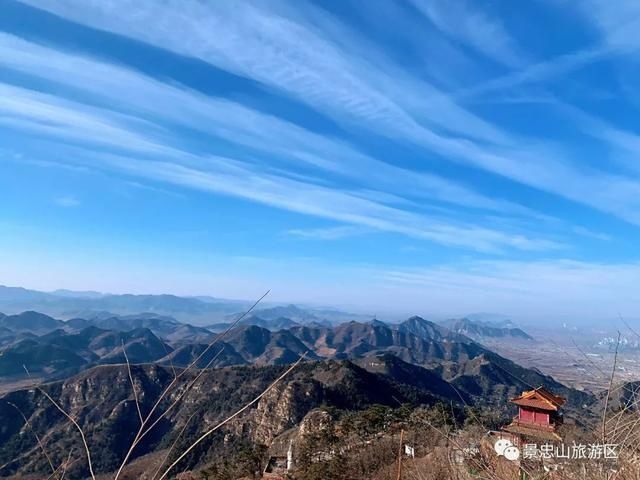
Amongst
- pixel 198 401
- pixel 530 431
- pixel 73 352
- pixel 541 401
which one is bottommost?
pixel 73 352

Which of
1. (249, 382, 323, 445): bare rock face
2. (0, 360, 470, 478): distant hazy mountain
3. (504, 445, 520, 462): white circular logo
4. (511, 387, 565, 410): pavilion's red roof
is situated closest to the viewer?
(504, 445, 520, 462): white circular logo

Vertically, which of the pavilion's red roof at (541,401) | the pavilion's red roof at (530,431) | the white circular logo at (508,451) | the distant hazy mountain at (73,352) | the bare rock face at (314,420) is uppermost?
the white circular logo at (508,451)

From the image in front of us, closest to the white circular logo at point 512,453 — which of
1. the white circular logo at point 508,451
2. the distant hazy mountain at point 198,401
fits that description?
the white circular logo at point 508,451

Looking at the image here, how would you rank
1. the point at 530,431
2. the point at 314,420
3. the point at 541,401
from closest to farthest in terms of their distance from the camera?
1. the point at 530,431
2. the point at 541,401
3. the point at 314,420

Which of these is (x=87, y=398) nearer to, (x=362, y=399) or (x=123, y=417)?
(x=123, y=417)

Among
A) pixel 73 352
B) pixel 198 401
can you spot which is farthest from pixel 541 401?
pixel 73 352

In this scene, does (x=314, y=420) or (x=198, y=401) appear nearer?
(x=314, y=420)

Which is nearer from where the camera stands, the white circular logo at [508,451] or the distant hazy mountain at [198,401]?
the white circular logo at [508,451]

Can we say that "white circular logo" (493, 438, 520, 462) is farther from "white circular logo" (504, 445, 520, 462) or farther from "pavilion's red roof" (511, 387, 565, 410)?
"pavilion's red roof" (511, 387, 565, 410)

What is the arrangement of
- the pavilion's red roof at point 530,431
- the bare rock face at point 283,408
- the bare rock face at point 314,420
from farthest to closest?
the bare rock face at point 283,408, the bare rock face at point 314,420, the pavilion's red roof at point 530,431

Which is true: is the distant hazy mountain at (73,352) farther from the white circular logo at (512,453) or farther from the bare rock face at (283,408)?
the white circular logo at (512,453)

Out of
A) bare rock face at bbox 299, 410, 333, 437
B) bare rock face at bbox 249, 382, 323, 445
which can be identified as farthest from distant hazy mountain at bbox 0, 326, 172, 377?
bare rock face at bbox 299, 410, 333, 437

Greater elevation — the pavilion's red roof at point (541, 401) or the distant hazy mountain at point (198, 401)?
the pavilion's red roof at point (541, 401)

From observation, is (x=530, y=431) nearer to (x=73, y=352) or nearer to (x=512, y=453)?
(x=512, y=453)
